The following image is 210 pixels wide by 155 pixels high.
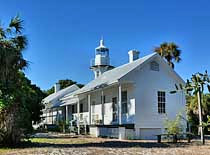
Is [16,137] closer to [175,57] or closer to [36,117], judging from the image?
[36,117]

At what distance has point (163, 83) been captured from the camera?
23359 mm

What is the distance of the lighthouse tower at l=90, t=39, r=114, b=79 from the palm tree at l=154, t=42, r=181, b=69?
236 inches

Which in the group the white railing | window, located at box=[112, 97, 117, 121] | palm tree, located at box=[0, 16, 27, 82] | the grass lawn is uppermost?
palm tree, located at box=[0, 16, 27, 82]

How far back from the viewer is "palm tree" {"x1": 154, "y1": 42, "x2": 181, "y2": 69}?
116 feet

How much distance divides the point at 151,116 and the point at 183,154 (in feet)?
36.1

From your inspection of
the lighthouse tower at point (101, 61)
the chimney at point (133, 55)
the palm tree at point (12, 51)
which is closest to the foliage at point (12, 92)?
the palm tree at point (12, 51)

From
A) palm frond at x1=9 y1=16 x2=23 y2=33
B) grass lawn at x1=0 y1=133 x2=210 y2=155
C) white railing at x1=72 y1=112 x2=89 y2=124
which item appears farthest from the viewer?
white railing at x1=72 y1=112 x2=89 y2=124

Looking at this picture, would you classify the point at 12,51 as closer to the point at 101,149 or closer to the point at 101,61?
the point at 101,149

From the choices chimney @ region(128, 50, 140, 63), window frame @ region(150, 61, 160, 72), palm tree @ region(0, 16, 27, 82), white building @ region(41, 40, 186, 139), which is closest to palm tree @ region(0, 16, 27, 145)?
palm tree @ region(0, 16, 27, 82)

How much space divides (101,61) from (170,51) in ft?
26.0

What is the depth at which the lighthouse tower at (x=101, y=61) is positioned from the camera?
37406 mm

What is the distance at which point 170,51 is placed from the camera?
1393 inches

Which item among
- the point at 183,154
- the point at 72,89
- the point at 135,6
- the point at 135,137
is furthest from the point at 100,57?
the point at 183,154

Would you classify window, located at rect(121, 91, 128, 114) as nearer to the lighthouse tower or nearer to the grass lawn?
the grass lawn
